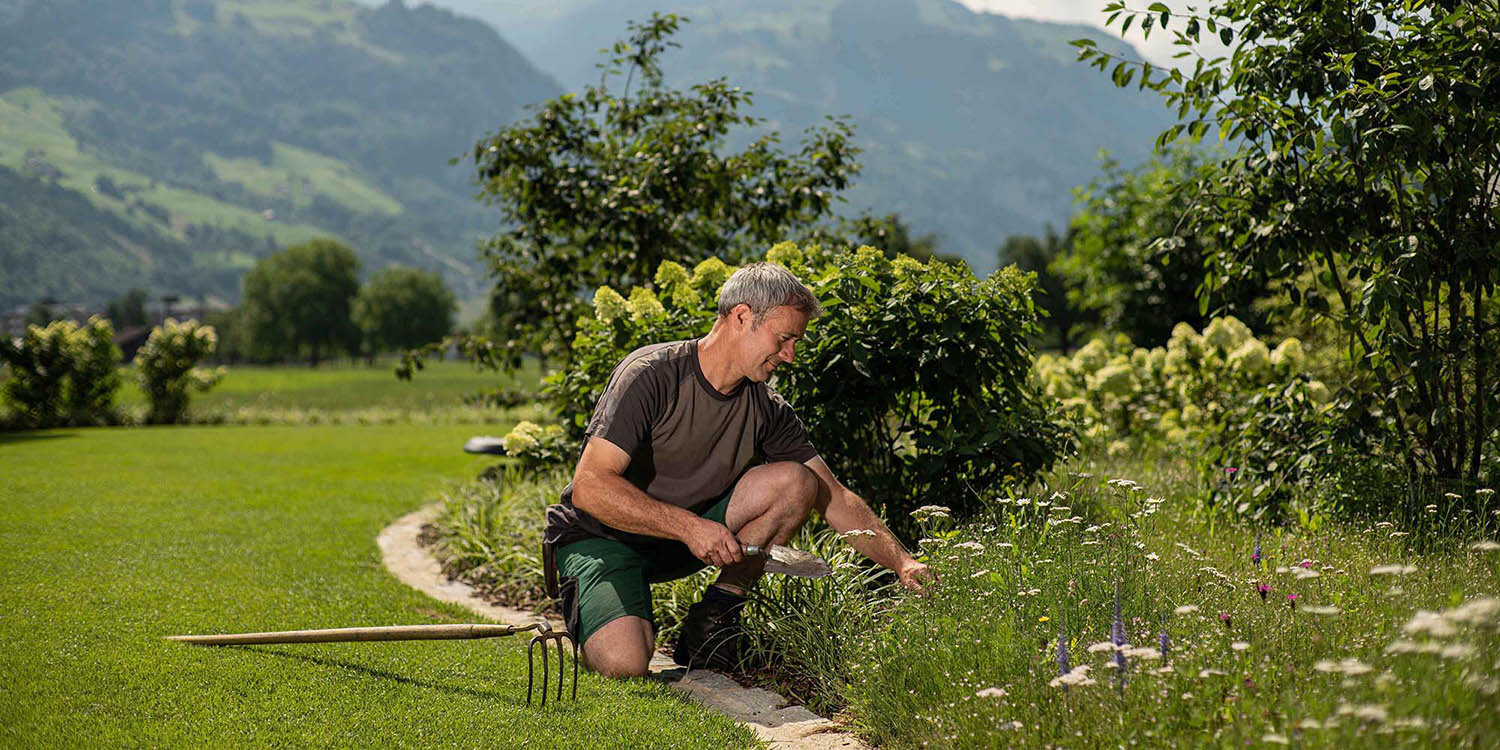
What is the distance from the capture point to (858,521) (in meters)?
4.37

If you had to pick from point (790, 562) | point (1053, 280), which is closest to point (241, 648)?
point (790, 562)

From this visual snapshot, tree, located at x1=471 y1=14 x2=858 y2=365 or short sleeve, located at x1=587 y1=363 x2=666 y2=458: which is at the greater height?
tree, located at x1=471 y1=14 x2=858 y2=365

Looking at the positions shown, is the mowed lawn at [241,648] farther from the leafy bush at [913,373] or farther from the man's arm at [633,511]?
the leafy bush at [913,373]

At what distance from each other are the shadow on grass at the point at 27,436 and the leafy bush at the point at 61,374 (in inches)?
33.7

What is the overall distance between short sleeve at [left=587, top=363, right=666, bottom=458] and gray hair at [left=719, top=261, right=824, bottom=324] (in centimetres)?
41

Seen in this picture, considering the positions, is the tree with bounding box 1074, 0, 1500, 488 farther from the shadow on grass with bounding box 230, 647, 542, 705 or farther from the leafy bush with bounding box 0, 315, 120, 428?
the leafy bush with bounding box 0, 315, 120, 428

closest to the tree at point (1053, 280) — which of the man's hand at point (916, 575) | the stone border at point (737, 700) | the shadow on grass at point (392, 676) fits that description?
the stone border at point (737, 700)

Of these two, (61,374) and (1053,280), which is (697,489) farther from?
(1053,280)

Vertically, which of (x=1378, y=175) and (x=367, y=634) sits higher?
(x=1378, y=175)

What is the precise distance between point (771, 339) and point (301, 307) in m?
116

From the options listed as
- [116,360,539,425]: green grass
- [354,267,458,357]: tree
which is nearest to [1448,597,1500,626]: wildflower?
[116,360,539,425]: green grass

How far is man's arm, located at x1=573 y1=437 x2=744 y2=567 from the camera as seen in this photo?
Result: 3.94m

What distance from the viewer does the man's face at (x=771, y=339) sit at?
13.4 ft

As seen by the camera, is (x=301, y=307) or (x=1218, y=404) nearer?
(x=1218, y=404)
